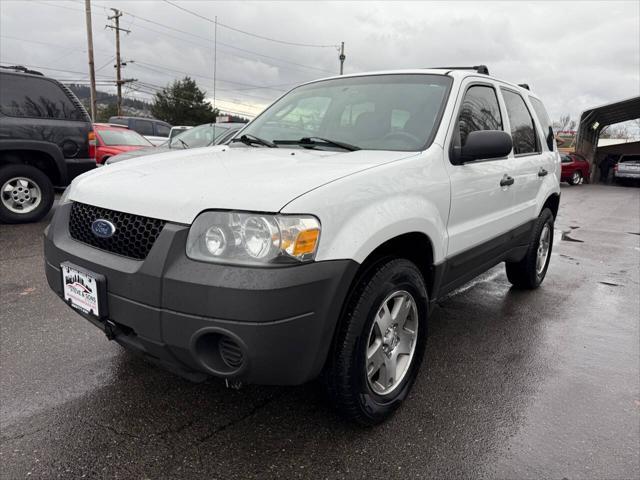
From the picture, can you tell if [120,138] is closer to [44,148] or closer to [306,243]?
[44,148]

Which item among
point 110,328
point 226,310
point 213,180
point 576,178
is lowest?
point 576,178

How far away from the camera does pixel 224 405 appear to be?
2.56m

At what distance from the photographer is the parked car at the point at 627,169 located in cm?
2244

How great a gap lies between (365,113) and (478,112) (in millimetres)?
792

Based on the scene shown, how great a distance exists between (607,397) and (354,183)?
2099 mm

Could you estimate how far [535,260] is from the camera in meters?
4.64

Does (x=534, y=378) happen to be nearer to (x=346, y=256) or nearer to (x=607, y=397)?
(x=607, y=397)

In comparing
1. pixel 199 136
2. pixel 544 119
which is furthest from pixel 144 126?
pixel 544 119

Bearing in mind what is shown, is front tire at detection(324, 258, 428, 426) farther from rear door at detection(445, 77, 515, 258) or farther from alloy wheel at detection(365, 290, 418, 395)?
rear door at detection(445, 77, 515, 258)

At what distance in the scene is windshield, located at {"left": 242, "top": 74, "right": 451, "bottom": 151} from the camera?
2811 mm

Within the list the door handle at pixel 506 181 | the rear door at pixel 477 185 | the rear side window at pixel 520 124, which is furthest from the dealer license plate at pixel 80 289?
the rear side window at pixel 520 124

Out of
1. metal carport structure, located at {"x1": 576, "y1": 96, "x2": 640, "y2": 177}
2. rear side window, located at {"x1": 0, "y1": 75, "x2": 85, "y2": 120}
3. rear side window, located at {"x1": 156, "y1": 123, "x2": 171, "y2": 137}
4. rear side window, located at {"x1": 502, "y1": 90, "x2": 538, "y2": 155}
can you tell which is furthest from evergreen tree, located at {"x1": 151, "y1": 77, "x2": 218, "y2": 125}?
rear side window, located at {"x1": 502, "y1": 90, "x2": 538, "y2": 155}

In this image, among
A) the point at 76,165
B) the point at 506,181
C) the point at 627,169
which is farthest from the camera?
the point at 627,169

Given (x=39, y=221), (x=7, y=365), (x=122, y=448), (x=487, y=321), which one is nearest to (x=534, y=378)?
(x=487, y=321)
